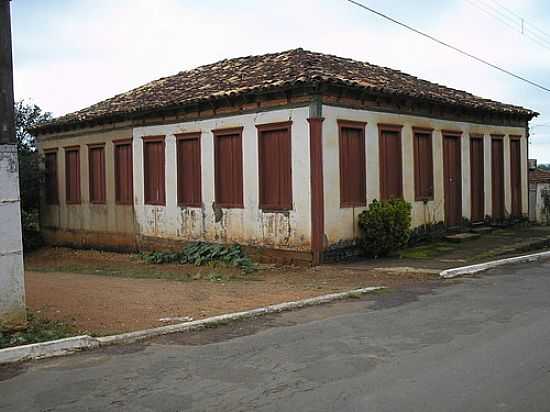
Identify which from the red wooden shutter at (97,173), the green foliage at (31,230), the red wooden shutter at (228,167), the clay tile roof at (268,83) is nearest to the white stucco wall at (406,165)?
the clay tile roof at (268,83)

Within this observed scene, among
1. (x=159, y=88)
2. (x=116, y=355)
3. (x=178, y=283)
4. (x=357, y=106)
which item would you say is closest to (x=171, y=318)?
(x=116, y=355)

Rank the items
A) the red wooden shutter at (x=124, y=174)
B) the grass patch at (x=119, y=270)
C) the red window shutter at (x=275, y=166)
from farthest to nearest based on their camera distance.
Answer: the red wooden shutter at (x=124, y=174) → the red window shutter at (x=275, y=166) → the grass patch at (x=119, y=270)

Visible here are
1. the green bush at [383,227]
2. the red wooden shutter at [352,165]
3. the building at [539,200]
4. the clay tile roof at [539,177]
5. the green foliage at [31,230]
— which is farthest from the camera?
the clay tile roof at [539,177]

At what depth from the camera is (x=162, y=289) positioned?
12461 mm

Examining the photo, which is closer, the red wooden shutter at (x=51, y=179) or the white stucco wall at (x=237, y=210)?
the white stucco wall at (x=237, y=210)

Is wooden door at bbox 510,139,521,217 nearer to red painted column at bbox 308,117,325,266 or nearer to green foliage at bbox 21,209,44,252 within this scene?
red painted column at bbox 308,117,325,266

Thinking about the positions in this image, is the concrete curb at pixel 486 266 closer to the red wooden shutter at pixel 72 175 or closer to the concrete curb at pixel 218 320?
the concrete curb at pixel 218 320

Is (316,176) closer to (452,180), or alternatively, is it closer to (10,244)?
(452,180)

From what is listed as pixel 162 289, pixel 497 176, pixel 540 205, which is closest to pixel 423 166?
pixel 497 176

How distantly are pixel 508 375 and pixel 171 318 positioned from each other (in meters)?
4.84

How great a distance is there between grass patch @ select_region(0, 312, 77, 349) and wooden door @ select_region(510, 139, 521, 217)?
17329mm

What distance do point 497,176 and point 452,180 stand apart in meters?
2.85

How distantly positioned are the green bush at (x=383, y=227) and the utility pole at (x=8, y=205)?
9241mm

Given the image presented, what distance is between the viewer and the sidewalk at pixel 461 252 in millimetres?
14539
